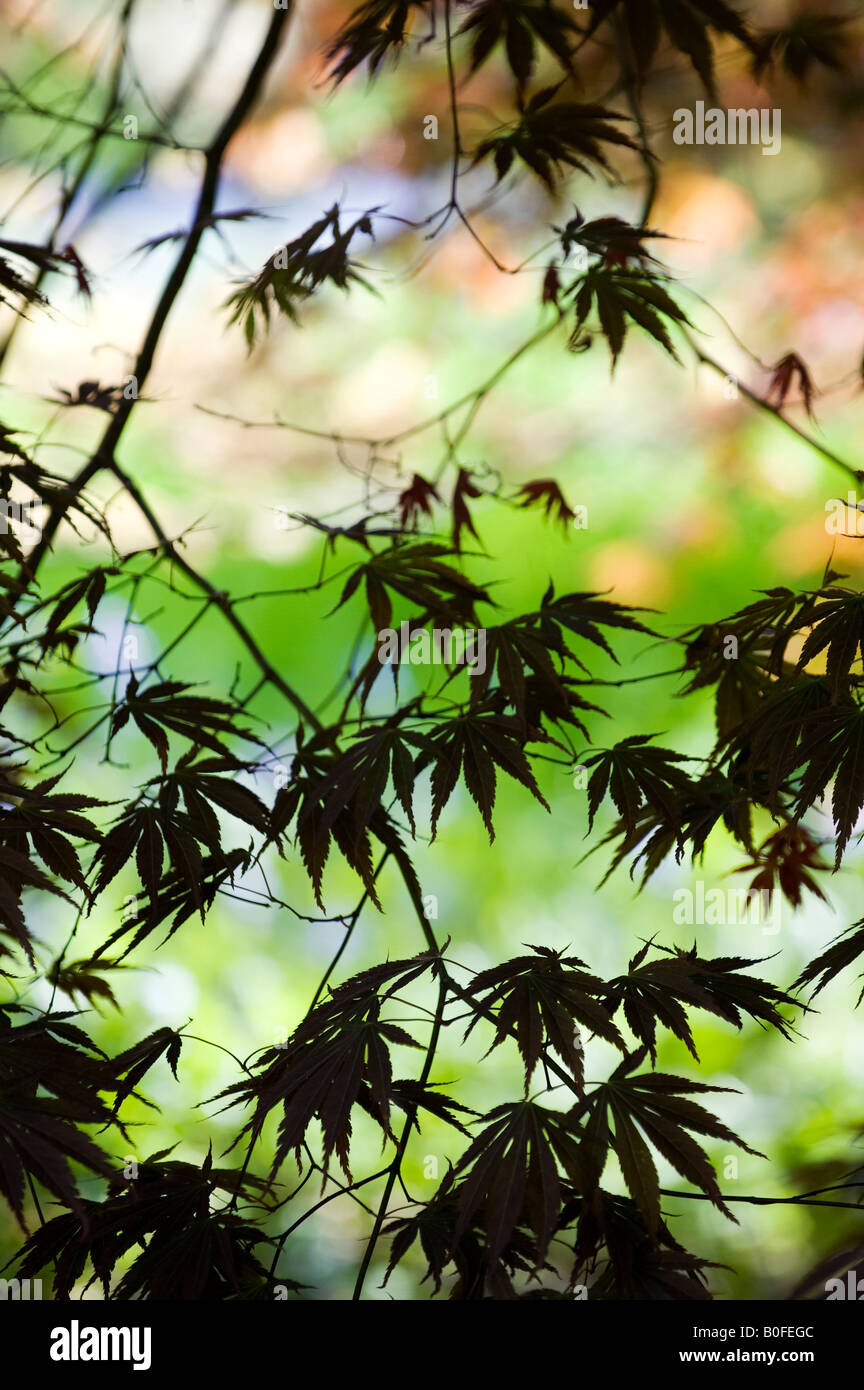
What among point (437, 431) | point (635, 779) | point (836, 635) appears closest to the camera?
point (836, 635)

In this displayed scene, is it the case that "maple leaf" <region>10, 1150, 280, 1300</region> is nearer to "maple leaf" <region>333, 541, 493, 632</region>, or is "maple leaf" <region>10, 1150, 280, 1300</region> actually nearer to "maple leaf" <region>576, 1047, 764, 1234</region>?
"maple leaf" <region>576, 1047, 764, 1234</region>

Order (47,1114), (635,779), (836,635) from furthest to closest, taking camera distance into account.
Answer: (635,779) → (836,635) → (47,1114)

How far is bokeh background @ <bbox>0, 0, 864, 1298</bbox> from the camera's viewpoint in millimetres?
2346

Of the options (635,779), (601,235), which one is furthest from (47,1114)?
(601,235)

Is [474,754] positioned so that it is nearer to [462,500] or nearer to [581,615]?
[581,615]

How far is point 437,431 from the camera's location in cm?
277

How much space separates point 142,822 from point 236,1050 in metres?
1.74

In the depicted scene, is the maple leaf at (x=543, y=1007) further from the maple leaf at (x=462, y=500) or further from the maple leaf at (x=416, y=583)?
the maple leaf at (x=462, y=500)

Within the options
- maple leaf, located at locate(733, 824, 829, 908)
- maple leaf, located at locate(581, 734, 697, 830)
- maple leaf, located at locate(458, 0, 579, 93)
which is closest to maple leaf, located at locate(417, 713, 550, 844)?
maple leaf, located at locate(581, 734, 697, 830)

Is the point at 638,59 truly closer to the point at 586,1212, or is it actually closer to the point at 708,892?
the point at 586,1212

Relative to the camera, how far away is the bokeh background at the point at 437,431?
235 centimetres

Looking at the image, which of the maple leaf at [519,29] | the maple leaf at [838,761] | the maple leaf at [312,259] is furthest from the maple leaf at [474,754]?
the maple leaf at [519,29]
